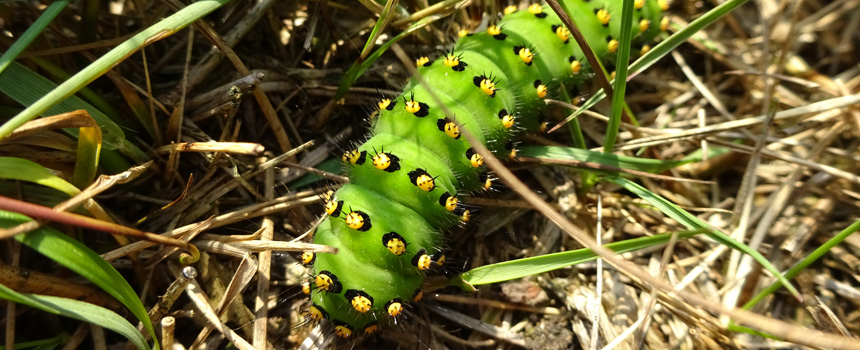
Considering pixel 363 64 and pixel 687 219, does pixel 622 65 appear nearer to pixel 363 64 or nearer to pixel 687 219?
pixel 687 219

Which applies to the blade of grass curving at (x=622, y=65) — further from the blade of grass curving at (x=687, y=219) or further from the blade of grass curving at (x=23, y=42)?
the blade of grass curving at (x=23, y=42)

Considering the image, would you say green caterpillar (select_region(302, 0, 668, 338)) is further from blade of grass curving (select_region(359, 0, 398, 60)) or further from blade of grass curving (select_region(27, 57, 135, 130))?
blade of grass curving (select_region(27, 57, 135, 130))

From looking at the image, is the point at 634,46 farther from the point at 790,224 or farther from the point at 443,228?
the point at 443,228

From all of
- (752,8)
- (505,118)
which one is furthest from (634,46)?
(505,118)

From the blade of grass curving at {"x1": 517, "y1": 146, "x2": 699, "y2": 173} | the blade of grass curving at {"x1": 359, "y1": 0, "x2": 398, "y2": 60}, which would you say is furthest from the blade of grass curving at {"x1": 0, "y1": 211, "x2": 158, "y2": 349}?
the blade of grass curving at {"x1": 517, "y1": 146, "x2": 699, "y2": 173}

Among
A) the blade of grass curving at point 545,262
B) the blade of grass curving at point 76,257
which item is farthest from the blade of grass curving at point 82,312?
the blade of grass curving at point 545,262
